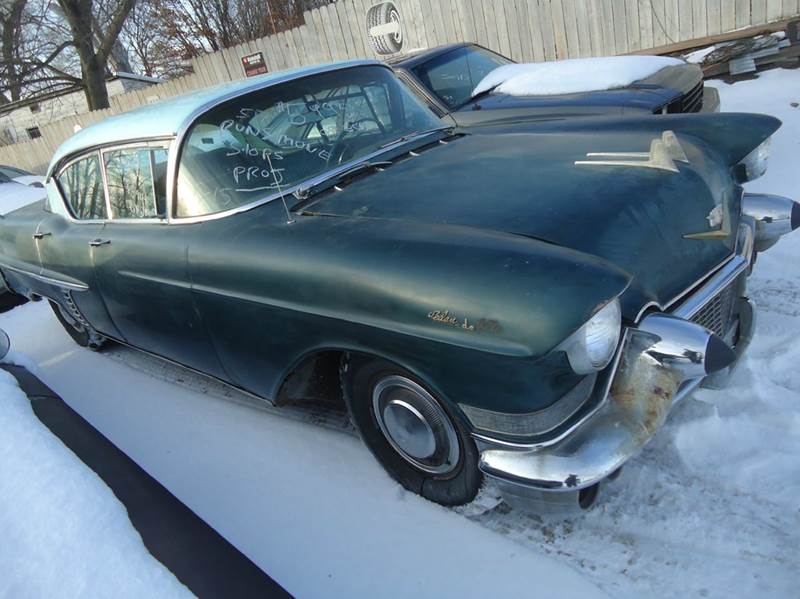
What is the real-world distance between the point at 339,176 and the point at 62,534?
173cm

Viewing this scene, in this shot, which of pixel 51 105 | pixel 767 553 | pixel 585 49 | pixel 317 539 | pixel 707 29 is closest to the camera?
pixel 767 553

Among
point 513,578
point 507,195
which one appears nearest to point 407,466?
point 513,578

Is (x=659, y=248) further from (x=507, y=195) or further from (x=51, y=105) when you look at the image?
(x=51, y=105)

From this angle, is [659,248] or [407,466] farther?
[407,466]

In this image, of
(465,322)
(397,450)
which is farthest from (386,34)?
(465,322)

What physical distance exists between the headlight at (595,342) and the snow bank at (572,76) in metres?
3.54

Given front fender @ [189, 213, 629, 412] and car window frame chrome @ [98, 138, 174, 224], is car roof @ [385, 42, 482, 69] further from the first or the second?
front fender @ [189, 213, 629, 412]

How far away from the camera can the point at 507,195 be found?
2227 millimetres

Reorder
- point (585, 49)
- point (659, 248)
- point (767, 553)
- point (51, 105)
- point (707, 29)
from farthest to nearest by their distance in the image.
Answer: point (51, 105), point (585, 49), point (707, 29), point (659, 248), point (767, 553)

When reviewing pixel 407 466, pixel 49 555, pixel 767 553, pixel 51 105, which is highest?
pixel 51 105

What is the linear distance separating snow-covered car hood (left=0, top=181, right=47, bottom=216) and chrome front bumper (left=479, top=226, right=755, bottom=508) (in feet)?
20.3

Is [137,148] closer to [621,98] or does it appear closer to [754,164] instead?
[754,164]

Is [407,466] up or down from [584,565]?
up

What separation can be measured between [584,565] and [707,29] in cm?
796
